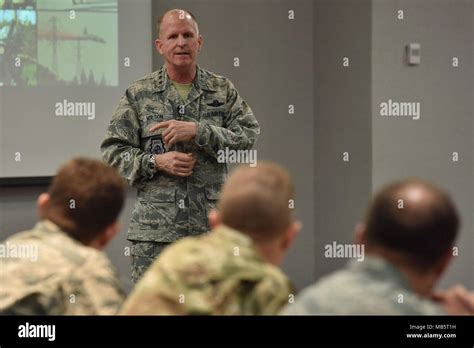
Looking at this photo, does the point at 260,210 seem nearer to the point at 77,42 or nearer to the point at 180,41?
the point at 180,41

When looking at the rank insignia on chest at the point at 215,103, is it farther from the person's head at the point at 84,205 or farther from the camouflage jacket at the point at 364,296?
the camouflage jacket at the point at 364,296

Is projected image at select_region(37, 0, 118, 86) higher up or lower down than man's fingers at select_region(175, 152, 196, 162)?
higher up

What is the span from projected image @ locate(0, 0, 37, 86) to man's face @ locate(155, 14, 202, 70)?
1.17 m

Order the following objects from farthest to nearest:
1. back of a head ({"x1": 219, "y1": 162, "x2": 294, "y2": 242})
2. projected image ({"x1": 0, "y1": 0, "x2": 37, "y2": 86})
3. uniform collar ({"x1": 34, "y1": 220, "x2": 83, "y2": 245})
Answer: projected image ({"x1": 0, "y1": 0, "x2": 37, "y2": 86}) < uniform collar ({"x1": 34, "y1": 220, "x2": 83, "y2": 245}) < back of a head ({"x1": 219, "y1": 162, "x2": 294, "y2": 242})

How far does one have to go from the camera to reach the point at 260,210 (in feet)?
5.98

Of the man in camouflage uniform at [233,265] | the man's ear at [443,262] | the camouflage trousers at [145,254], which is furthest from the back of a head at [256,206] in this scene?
the camouflage trousers at [145,254]

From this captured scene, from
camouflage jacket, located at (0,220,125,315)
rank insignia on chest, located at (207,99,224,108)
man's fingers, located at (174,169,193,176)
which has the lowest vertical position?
camouflage jacket, located at (0,220,125,315)

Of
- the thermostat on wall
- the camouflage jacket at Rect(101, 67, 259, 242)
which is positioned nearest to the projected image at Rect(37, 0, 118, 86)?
the camouflage jacket at Rect(101, 67, 259, 242)

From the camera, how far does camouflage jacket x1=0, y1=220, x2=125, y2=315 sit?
1.91 metres

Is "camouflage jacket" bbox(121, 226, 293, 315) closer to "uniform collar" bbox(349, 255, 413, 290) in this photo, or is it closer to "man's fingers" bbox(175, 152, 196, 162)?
"uniform collar" bbox(349, 255, 413, 290)

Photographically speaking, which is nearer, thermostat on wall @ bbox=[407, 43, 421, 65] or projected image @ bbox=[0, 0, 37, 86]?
projected image @ bbox=[0, 0, 37, 86]
